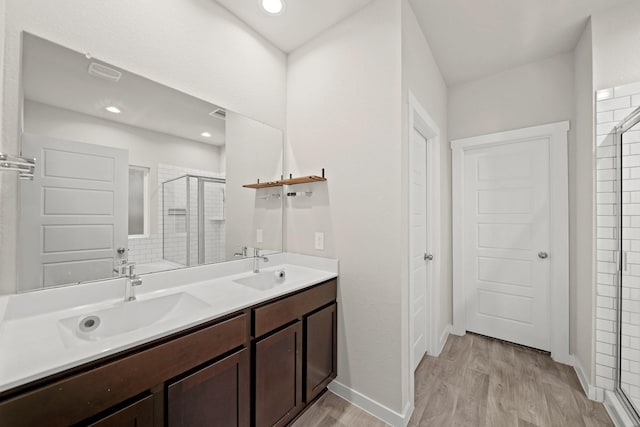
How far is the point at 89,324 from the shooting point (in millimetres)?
1097

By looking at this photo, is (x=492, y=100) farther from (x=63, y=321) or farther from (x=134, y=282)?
(x=63, y=321)

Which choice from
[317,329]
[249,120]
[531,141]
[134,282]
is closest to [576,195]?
[531,141]

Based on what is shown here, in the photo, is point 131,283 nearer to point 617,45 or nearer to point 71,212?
point 71,212

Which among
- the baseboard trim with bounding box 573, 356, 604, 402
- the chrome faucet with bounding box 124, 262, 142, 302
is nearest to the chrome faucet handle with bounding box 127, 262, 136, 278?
the chrome faucet with bounding box 124, 262, 142, 302

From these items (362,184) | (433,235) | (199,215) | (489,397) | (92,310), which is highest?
(362,184)

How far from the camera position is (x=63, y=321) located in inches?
40.9

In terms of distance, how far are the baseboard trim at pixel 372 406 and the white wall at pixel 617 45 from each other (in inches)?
104

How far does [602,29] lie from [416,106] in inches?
56.2

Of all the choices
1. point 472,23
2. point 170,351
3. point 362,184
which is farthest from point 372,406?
point 472,23

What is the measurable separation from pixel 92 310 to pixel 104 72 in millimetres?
1191

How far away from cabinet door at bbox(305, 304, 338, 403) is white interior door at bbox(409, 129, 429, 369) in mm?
771

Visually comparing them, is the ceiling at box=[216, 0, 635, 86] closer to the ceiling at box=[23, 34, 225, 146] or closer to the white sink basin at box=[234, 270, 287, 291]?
the ceiling at box=[23, 34, 225, 146]

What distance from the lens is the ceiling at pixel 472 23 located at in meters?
1.82

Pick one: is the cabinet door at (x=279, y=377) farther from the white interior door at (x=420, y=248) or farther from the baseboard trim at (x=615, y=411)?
the baseboard trim at (x=615, y=411)
